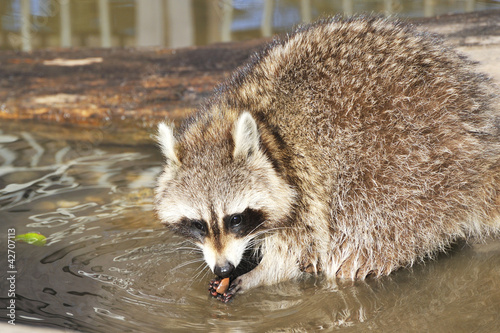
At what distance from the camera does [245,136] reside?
3.25 m

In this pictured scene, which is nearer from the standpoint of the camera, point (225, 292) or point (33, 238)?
point (225, 292)

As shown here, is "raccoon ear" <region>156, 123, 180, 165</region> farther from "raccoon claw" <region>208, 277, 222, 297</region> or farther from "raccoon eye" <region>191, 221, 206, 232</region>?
"raccoon claw" <region>208, 277, 222, 297</region>

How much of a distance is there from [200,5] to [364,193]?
25.0 feet

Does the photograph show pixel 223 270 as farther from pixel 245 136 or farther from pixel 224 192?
pixel 245 136

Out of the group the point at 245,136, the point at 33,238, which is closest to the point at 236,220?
the point at 245,136

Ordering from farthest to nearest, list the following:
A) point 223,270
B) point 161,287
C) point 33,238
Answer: point 33,238, point 161,287, point 223,270

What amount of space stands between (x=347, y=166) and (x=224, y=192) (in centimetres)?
71

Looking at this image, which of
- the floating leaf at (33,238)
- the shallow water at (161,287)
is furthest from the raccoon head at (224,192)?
the floating leaf at (33,238)

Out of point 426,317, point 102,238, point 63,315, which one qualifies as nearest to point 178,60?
point 102,238

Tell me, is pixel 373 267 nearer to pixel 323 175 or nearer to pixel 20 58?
A: pixel 323 175

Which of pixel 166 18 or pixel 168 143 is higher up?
pixel 166 18

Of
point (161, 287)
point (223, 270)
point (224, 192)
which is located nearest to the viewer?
point (223, 270)

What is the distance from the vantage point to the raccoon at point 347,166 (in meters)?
3.32

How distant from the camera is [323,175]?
11.2ft
